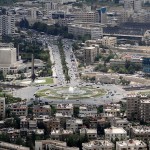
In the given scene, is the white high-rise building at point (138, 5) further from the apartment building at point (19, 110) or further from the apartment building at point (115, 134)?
the apartment building at point (115, 134)

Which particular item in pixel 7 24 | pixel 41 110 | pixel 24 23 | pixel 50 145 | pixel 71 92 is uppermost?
pixel 7 24

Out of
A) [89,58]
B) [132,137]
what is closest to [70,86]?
[89,58]

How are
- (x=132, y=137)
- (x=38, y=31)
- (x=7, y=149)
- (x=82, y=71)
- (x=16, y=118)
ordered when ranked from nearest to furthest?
1. (x=7, y=149)
2. (x=132, y=137)
3. (x=16, y=118)
4. (x=82, y=71)
5. (x=38, y=31)

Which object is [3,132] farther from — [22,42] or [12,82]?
[22,42]

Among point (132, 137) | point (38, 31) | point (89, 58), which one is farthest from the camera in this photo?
point (38, 31)

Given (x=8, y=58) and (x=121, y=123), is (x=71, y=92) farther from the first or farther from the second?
(x=8, y=58)

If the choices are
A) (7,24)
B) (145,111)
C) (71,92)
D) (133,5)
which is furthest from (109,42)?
(145,111)

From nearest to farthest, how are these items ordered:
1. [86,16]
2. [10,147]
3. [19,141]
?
[10,147]
[19,141]
[86,16]

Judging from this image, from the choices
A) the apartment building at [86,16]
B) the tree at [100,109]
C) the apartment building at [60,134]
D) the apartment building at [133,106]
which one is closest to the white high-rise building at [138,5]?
the apartment building at [86,16]
